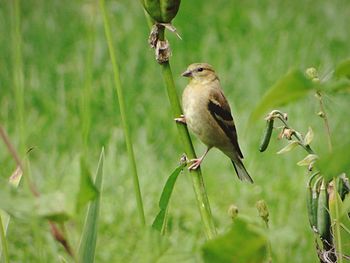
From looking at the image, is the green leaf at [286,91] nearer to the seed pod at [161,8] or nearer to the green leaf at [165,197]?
the seed pod at [161,8]

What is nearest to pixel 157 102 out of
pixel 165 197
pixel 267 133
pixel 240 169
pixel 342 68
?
pixel 240 169

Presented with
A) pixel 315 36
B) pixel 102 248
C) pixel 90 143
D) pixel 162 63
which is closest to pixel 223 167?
pixel 90 143

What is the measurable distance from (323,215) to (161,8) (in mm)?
Result: 367

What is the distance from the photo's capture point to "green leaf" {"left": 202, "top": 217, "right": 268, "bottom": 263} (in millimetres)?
746

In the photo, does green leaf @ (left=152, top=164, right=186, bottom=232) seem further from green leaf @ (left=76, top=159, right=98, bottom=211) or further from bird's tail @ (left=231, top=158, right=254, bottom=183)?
bird's tail @ (left=231, top=158, right=254, bottom=183)

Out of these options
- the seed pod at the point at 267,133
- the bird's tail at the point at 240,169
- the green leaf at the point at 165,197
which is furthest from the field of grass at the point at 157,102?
the green leaf at the point at 165,197

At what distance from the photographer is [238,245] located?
765mm

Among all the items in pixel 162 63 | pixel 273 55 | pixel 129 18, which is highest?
pixel 129 18

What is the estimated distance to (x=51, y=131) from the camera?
4.97 metres

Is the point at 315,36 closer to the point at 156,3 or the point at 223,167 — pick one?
the point at 223,167

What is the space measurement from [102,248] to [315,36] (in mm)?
2926

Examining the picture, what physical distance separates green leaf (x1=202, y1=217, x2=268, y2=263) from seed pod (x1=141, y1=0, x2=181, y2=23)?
419 millimetres

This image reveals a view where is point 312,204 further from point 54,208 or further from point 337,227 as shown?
point 54,208

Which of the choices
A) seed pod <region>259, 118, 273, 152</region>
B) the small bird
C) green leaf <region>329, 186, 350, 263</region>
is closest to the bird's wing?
the small bird
